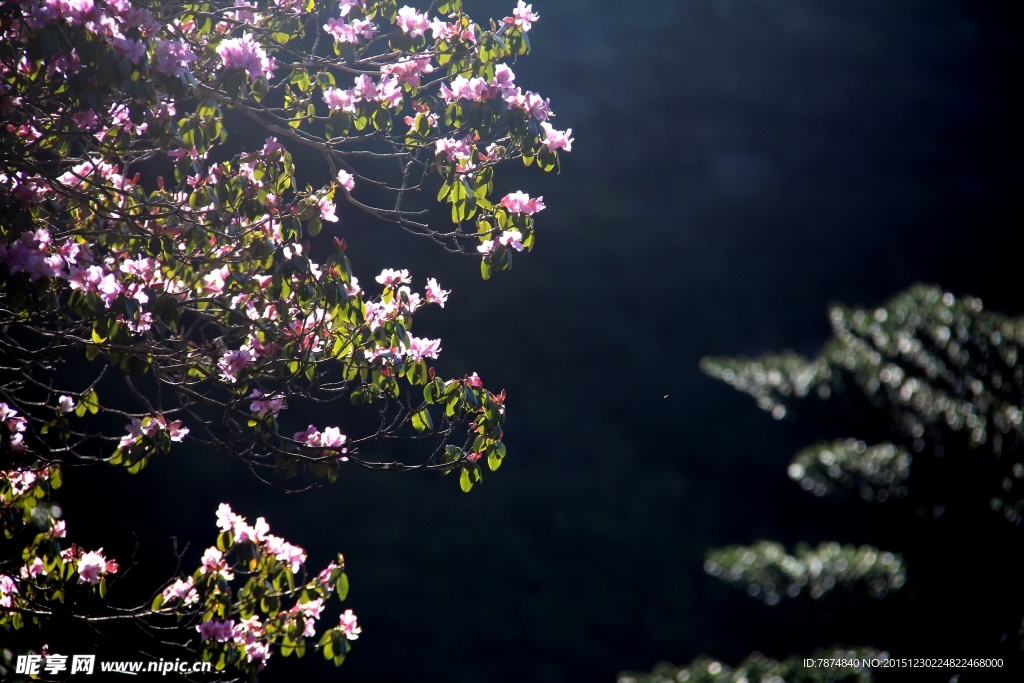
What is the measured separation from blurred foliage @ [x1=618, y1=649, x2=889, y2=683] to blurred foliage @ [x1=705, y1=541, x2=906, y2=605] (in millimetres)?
379

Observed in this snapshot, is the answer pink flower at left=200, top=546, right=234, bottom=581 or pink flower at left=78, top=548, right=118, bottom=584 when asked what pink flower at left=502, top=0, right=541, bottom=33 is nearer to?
pink flower at left=200, top=546, right=234, bottom=581

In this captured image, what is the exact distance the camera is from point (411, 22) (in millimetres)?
2514

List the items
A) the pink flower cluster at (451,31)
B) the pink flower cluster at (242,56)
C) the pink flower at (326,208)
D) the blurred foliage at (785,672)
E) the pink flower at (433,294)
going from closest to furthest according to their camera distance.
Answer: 1. the pink flower cluster at (242,56)
2. the pink flower at (326,208)
3. the pink flower at (433,294)
4. the pink flower cluster at (451,31)
5. the blurred foliage at (785,672)

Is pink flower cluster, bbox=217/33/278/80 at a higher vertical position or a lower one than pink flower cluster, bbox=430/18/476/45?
lower

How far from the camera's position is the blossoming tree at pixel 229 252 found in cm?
203

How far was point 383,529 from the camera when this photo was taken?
688 cm

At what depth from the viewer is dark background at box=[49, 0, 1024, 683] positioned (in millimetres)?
6395

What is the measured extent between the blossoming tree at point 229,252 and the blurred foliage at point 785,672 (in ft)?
7.73

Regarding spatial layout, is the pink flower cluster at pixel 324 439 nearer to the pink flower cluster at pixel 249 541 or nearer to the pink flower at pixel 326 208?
the pink flower cluster at pixel 249 541

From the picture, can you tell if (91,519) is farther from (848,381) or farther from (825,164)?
(825,164)

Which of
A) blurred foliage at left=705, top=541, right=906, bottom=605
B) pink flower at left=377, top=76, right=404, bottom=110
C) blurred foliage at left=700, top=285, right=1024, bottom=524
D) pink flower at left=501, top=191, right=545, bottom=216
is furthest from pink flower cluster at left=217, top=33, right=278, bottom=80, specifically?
blurred foliage at left=705, top=541, right=906, bottom=605

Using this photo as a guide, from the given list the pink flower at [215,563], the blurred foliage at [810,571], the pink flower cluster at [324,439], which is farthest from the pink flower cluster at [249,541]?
the blurred foliage at [810,571]

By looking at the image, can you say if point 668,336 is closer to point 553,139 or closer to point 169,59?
point 553,139

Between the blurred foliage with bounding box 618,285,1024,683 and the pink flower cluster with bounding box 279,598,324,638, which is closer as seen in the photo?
the pink flower cluster with bounding box 279,598,324,638
